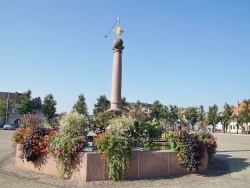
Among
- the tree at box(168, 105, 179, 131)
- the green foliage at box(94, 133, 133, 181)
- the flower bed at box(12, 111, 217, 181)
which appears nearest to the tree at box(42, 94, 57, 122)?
the tree at box(168, 105, 179, 131)

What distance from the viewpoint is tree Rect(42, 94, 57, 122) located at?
66.5 metres

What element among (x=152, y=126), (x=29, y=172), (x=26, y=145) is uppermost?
(x=152, y=126)

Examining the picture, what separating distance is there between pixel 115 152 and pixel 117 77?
319 inches

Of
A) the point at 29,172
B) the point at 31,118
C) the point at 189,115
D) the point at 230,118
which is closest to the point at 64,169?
the point at 29,172

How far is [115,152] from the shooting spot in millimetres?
9125

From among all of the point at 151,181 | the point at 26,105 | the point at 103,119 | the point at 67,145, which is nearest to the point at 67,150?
the point at 67,145

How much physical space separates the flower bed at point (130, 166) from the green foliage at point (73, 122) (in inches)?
43.5

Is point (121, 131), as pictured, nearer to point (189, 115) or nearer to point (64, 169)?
point (64, 169)

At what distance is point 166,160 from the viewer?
10352 mm

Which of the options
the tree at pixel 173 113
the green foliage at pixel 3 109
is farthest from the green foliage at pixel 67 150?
the green foliage at pixel 3 109

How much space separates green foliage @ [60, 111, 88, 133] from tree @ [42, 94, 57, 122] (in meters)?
58.0

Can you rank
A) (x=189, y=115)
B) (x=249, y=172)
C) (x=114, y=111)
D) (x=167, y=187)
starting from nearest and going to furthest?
(x=167, y=187), (x=249, y=172), (x=114, y=111), (x=189, y=115)

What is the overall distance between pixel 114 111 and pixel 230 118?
71303mm

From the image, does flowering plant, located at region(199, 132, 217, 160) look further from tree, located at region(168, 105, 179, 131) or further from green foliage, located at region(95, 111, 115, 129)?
tree, located at region(168, 105, 179, 131)
